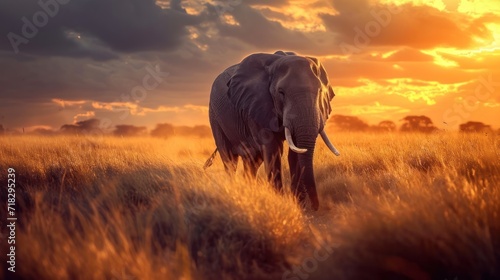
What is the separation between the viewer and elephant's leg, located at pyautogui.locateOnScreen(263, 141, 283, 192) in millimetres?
8992

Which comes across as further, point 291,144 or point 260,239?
point 291,144

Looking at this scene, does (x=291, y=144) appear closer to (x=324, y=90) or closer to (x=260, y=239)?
(x=324, y=90)

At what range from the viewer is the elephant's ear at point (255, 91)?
9.21m

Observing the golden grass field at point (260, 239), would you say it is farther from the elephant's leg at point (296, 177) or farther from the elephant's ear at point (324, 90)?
the elephant's ear at point (324, 90)

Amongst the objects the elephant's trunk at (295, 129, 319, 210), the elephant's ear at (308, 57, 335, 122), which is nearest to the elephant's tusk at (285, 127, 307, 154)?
the elephant's trunk at (295, 129, 319, 210)

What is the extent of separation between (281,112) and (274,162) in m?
0.83

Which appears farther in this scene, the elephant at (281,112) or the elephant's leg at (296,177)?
the elephant's leg at (296,177)

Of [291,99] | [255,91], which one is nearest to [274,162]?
[291,99]

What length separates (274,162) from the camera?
9.06 m

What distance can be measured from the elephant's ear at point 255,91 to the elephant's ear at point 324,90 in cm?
72

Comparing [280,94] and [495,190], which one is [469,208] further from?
[280,94]

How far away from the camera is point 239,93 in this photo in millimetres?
9867

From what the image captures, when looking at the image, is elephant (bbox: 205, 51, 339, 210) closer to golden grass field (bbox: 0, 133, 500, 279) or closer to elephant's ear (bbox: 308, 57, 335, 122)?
elephant's ear (bbox: 308, 57, 335, 122)

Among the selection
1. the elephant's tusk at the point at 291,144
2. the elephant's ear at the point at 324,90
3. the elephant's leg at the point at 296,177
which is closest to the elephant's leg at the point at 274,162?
the elephant's leg at the point at 296,177
